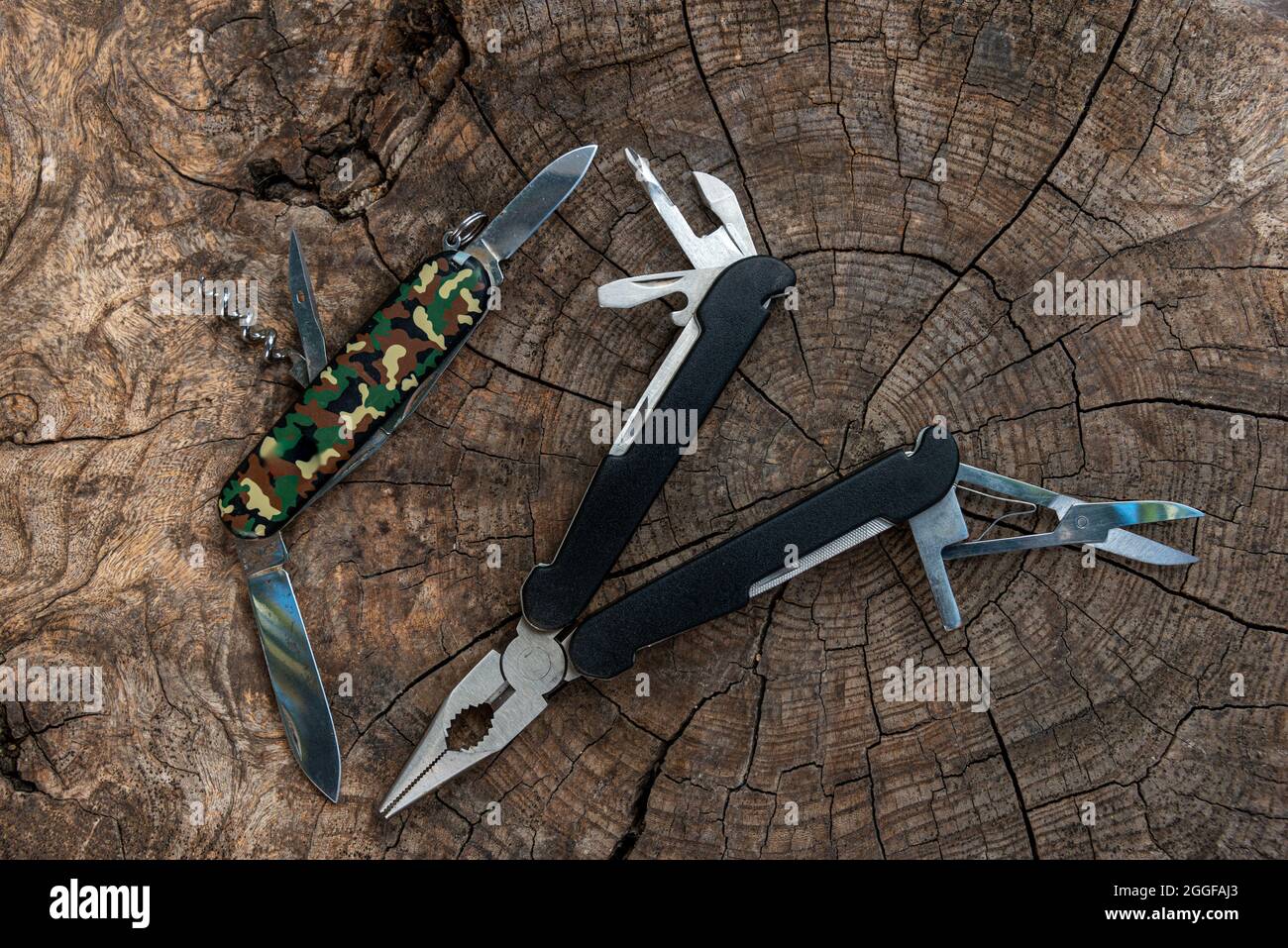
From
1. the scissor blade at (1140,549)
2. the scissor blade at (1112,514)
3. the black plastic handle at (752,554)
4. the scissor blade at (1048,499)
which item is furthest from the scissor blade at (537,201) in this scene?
the scissor blade at (1140,549)

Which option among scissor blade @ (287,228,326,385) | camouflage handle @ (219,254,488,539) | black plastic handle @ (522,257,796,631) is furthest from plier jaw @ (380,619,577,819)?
scissor blade @ (287,228,326,385)

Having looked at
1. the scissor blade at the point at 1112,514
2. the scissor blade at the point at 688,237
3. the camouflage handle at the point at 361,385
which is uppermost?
the scissor blade at the point at 688,237

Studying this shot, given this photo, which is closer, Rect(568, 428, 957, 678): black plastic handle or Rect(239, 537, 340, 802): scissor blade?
Rect(568, 428, 957, 678): black plastic handle

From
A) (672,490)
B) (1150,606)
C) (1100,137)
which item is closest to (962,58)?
(1100,137)

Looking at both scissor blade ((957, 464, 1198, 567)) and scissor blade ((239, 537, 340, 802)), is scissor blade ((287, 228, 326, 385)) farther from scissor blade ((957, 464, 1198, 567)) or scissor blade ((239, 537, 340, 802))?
scissor blade ((957, 464, 1198, 567))

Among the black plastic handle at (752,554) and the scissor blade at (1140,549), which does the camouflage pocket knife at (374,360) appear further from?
the scissor blade at (1140,549)

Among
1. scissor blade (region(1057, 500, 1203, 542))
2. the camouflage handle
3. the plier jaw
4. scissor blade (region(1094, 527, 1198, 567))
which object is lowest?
the plier jaw
